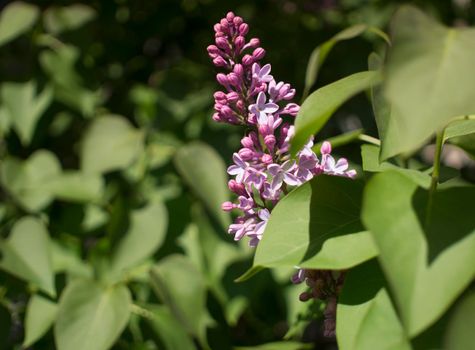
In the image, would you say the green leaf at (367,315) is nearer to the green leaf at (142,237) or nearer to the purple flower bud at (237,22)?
the purple flower bud at (237,22)

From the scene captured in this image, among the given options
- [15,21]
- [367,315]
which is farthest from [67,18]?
[367,315]

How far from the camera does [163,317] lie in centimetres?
133

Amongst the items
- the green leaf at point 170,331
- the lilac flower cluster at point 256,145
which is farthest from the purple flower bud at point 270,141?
the green leaf at point 170,331

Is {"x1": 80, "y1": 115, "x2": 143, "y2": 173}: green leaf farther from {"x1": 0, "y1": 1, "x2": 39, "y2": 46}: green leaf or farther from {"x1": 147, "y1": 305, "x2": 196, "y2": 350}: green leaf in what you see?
{"x1": 147, "y1": 305, "x2": 196, "y2": 350}: green leaf

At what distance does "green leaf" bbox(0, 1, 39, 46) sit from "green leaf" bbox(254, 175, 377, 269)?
1.10 meters

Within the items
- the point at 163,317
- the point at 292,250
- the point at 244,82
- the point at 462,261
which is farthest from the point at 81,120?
the point at 462,261

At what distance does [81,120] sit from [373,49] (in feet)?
2.76

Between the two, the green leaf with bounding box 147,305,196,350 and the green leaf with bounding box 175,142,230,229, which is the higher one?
the green leaf with bounding box 175,142,230,229

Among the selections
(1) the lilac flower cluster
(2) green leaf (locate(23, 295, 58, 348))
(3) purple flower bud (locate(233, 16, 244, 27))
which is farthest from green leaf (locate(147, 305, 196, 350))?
(3) purple flower bud (locate(233, 16, 244, 27))

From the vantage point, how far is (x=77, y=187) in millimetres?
1665

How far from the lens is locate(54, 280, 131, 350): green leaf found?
114 centimetres

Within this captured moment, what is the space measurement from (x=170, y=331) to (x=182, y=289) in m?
0.08

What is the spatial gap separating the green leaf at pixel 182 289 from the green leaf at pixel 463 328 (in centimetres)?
69

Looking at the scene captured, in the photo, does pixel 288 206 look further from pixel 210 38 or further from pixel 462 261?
pixel 210 38
